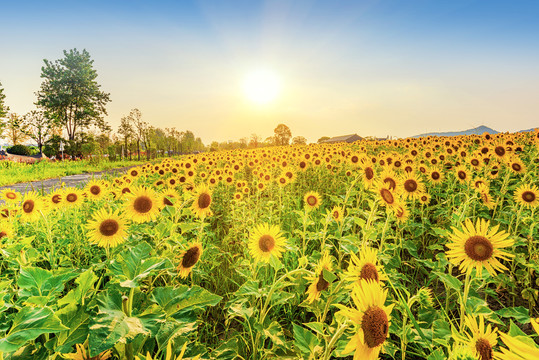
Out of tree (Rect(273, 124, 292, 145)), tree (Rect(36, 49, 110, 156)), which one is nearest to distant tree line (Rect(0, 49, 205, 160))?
tree (Rect(36, 49, 110, 156))

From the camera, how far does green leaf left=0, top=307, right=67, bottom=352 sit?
0.76 meters

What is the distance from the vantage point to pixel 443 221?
3652 millimetres

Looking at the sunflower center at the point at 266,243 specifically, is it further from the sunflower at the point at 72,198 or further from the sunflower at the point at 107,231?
the sunflower at the point at 72,198

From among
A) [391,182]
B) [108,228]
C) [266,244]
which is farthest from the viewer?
[391,182]

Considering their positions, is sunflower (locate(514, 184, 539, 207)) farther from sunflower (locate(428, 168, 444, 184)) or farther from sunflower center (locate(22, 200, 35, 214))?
sunflower center (locate(22, 200, 35, 214))

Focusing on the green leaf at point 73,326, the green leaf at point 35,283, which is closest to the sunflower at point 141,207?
the green leaf at point 35,283

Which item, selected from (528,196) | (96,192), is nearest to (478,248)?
(528,196)

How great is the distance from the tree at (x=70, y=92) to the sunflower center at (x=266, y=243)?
46.8m

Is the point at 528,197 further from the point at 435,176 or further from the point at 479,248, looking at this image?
the point at 479,248

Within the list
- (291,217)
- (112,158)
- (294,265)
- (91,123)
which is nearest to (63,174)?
(112,158)

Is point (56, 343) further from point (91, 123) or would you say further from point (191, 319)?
point (91, 123)

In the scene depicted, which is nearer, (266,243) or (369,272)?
(369,272)

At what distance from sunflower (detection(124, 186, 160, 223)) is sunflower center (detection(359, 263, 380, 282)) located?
6.19ft

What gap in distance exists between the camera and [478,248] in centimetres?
141
